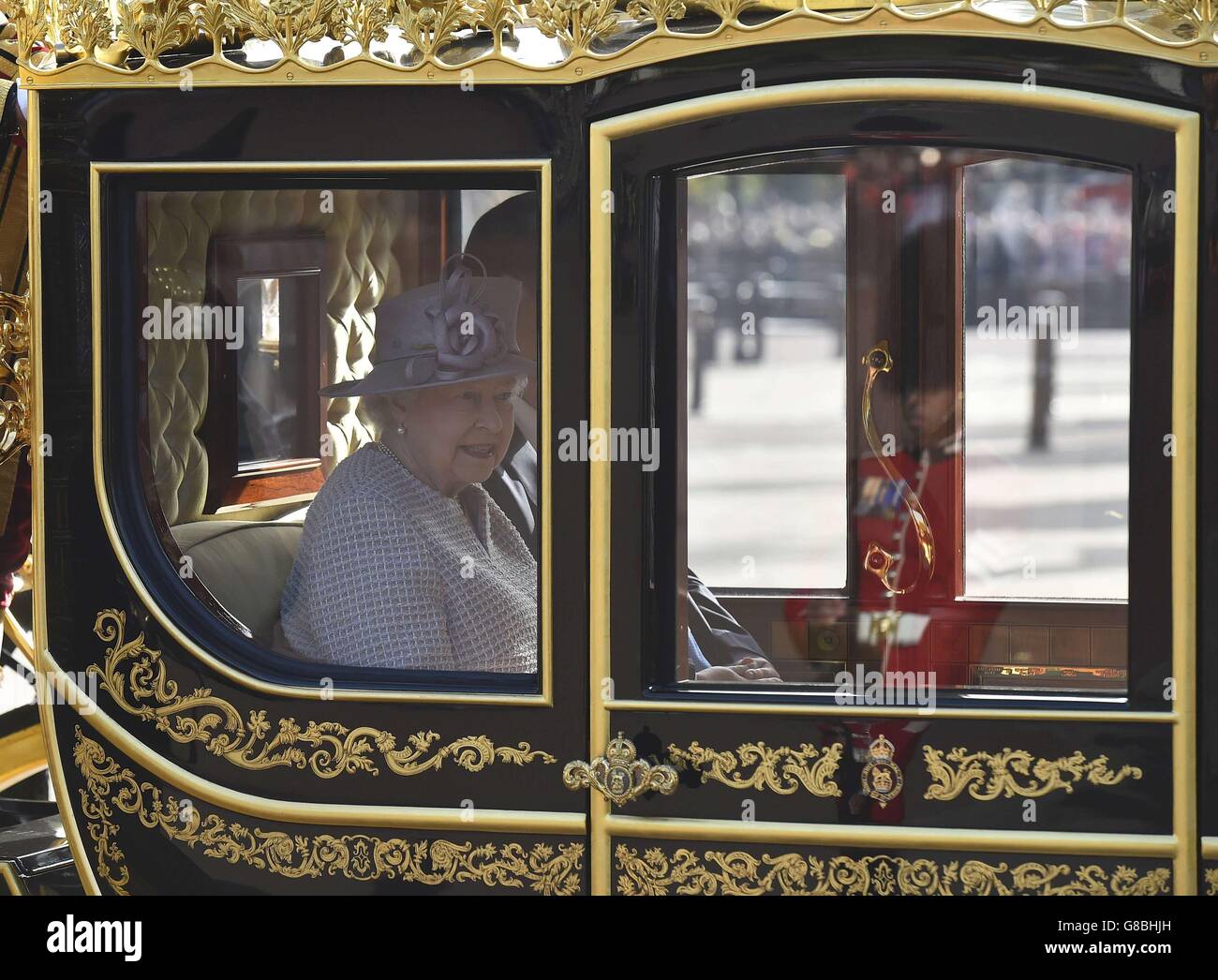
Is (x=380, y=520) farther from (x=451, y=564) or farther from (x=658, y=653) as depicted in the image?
(x=658, y=653)

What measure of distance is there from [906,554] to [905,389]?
26cm

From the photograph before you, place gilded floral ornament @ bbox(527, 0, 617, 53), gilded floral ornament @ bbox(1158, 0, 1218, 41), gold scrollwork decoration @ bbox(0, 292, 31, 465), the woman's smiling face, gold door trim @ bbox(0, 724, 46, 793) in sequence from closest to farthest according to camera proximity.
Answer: gilded floral ornament @ bbox(1158, 0, 1218, 41) → gilded floral ornament @ bbox(527, 0, 617, 53) → the woman's smiling face → gold scrollwork decoration @ bbox(0, 292, 31, 465) → gold door trim @ bbox(0, 724, 46, 793)

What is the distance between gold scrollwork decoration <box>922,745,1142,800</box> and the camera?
6.23 feet

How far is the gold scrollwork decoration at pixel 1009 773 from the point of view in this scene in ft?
6.23

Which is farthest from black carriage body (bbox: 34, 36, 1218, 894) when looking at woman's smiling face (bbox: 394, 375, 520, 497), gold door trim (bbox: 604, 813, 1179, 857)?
woman's smiling face (bbox: 394, 375, 520, 497)

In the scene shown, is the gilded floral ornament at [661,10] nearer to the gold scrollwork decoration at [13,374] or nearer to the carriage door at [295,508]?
the carriage door at [295,508]

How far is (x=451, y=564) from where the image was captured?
6.83ft

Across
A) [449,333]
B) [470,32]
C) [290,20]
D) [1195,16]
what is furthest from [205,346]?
[1195,16]

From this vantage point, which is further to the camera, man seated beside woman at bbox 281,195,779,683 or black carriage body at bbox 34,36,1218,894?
man seated beside woman at bbox 281,195,779,683

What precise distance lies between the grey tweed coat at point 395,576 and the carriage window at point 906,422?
0.31 m

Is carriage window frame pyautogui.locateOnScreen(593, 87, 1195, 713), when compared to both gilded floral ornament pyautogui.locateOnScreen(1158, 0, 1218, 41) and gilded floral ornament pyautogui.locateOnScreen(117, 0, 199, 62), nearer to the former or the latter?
gilded floral ornament pyautogui.locateOnScreen(1158, 0, 1218, 41)

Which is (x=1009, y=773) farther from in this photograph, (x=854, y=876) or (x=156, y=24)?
(x=156, y=24)

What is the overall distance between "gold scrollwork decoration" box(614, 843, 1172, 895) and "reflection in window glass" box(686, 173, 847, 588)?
410 millimetres

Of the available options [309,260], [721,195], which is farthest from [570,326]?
[309,260]
